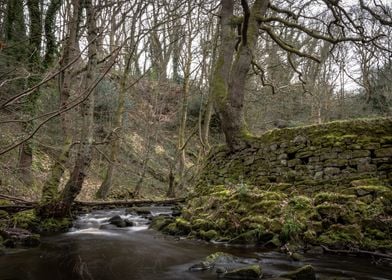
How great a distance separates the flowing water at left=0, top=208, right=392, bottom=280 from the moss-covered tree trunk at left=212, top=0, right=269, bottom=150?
11.7 ft

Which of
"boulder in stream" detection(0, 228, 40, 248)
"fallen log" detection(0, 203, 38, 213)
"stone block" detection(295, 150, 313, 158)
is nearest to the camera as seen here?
"boulder in stream" detection(0, 228, 40, 248)

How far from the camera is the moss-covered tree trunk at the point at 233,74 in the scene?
9367 mm

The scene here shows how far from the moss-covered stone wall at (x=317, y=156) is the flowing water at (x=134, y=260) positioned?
2161 millimetres

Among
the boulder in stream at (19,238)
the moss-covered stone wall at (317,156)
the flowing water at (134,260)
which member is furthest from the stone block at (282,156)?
the boulder in stream at (19,238)

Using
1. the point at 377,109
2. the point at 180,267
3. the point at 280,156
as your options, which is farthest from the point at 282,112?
the point at 180,267

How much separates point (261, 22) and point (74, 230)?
741 centimetres

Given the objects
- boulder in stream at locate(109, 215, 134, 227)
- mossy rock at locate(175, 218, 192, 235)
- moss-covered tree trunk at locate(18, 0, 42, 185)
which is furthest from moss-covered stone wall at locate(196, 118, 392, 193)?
moss-covered tree trunk at locate(18, 0, 42, 185)

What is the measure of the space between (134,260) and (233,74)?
606cm

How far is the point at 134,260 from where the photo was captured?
205 inches

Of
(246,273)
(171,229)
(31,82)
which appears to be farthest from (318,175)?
(31,82)

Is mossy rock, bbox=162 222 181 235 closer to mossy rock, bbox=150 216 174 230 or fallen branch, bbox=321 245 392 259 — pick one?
mossy rock, bbox=150 216 174 230

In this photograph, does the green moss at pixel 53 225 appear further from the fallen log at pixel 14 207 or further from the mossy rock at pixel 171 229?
the mossy rock at pixel 171 229

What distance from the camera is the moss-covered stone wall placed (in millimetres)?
6742

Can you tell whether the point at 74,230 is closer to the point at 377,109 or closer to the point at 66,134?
the point at 66,134
